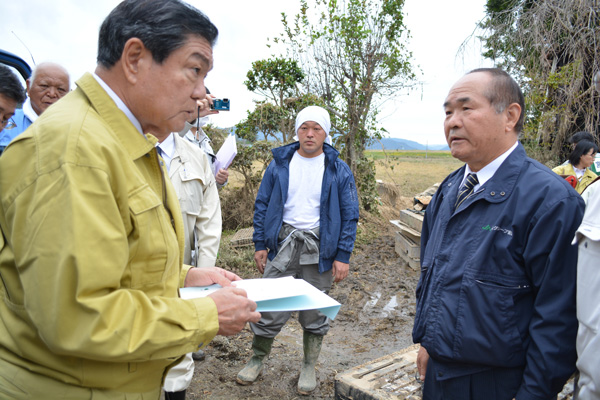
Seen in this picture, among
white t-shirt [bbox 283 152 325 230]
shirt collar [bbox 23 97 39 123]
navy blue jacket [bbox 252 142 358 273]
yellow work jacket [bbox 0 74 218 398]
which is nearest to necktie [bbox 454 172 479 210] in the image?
yellow work jacket [bbox 0 74 218 398]

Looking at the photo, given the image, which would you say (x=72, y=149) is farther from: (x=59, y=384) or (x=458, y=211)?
(x=458, y=211)

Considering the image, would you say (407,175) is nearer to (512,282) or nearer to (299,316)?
(299,316)

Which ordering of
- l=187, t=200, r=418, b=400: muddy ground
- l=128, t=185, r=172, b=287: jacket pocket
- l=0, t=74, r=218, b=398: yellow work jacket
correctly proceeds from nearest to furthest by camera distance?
l=0, t=74, r=218, b=398: yellow work jacket, l=128, t=185, r=172, b=287: jacket pocket, l=187, t=200, r=418, b=400: muddy ground

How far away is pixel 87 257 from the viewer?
0.98m

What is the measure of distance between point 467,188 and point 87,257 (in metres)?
1.69

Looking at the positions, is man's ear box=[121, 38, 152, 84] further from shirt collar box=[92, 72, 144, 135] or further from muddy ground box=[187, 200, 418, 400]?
muddy ground box=[187, 200, 418, 400]

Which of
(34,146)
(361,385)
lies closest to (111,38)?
(34,146)

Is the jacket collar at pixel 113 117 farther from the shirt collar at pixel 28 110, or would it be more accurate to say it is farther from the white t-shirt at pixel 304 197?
the white t-shirt at pixel 304 197

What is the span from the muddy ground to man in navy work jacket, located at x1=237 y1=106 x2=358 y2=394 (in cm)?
16

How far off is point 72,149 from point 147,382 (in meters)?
0.74

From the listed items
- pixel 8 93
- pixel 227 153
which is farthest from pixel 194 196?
pixel 8 93

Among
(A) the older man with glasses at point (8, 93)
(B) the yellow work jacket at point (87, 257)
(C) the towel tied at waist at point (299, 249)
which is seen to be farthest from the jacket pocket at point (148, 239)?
(C) the towel tied at waist at point (299, 249)

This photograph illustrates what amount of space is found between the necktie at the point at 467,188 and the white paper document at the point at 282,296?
846mm

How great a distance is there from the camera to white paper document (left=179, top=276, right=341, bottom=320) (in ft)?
4.84
